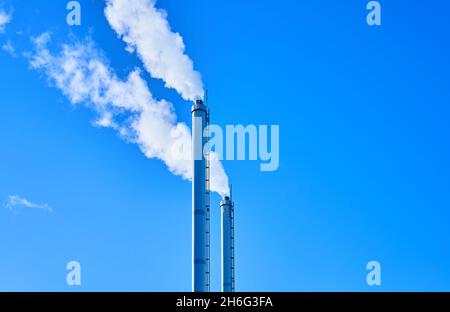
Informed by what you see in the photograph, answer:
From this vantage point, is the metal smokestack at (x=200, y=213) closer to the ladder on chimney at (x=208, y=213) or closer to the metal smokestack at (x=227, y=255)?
the ladder on chimney at (x=208, y=213)

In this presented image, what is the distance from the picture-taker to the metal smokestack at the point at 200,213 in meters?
39.0

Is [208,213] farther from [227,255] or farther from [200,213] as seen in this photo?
[227,255]

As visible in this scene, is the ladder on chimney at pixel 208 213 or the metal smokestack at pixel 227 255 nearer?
the ladder on chimney at pixel 208 213

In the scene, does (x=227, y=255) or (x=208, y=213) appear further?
(x=227, y=255)

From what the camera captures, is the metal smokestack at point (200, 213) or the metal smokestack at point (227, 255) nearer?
the metal smokestack at point (200, 213)

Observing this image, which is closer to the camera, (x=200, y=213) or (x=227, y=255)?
(x=200, y=213)

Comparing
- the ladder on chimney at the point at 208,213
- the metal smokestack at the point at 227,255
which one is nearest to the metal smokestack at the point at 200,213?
the ladder on chimney at the point at 208,213

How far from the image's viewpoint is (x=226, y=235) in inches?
1997

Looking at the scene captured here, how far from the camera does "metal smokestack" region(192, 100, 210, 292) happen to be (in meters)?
39.0

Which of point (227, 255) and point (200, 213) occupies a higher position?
point (200, 213)

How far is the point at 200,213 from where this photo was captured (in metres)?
39.8

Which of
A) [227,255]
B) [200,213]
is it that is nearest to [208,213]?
[200,213]
